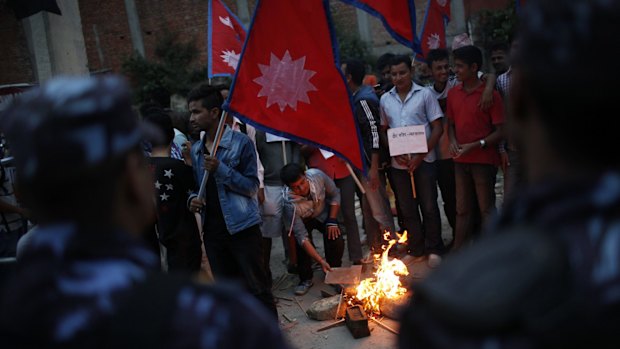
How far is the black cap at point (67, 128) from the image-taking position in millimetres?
1126

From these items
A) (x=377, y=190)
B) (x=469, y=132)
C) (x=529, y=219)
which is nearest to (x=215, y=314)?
(x=529, y=219)

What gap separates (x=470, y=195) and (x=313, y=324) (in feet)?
6.86

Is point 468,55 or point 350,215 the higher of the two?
point 468,55

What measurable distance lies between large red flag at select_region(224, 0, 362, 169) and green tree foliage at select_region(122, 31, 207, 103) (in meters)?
15.6

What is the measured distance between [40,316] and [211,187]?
3110 millimetres

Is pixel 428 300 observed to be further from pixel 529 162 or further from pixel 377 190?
pixel 377 190

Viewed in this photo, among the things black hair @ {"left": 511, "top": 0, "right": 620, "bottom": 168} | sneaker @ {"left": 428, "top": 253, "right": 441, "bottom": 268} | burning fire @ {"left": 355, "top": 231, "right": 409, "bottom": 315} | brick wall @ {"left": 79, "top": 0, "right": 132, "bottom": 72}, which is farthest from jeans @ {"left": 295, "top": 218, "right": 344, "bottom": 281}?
brick wall @ {"left": 79, "top": 0, "right": 132, "bottom": 72}

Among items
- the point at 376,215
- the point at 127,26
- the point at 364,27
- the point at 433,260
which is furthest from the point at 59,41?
the point at 127,26

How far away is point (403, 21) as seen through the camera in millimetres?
5402

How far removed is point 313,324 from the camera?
4.90m

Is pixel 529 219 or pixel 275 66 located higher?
pixel 275 66

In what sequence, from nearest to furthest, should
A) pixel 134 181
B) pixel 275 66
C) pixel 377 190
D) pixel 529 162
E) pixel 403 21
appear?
1. pixel 529 162
2. pixel 134 181
3. pixel 275 66
4. pixel 403 21
5. pixel 377 190

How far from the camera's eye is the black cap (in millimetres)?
1126

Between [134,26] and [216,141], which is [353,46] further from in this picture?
[216,141]
